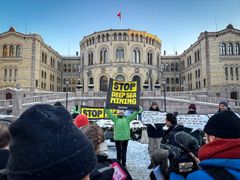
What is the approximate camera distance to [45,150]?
4.08 feet

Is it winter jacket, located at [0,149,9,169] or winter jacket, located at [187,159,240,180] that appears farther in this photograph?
winter jacket, located at [0,149,9,169]

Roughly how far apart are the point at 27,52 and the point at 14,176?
42759 millimetres

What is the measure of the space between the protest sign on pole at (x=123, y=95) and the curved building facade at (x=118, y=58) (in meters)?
33.1

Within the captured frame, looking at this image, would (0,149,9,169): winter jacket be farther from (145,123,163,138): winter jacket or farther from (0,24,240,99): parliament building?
(0,24,240,99): parliament building

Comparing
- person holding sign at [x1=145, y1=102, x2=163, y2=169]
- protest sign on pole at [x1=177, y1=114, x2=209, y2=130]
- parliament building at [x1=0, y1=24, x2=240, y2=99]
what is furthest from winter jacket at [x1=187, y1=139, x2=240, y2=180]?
parliament building at [x1=0, y1=24, x2=240, y2=99]

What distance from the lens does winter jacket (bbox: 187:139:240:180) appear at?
184 centimetres

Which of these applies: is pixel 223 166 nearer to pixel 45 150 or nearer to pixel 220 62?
pixel 45 150

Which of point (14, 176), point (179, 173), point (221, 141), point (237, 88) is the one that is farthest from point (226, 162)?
point (237, 88)

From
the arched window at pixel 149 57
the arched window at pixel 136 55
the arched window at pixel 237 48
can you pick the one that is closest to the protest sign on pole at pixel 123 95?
the arched window at pixel 237 48

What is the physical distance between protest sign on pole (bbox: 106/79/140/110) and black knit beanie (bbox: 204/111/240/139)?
6390 millimetres

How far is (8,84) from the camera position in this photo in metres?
39.0

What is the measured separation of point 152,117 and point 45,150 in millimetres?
7579

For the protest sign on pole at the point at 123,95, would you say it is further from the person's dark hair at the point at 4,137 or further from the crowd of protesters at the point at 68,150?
the person's dark hair at the point at 4,137

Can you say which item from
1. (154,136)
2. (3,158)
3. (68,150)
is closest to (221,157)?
(68,150)
